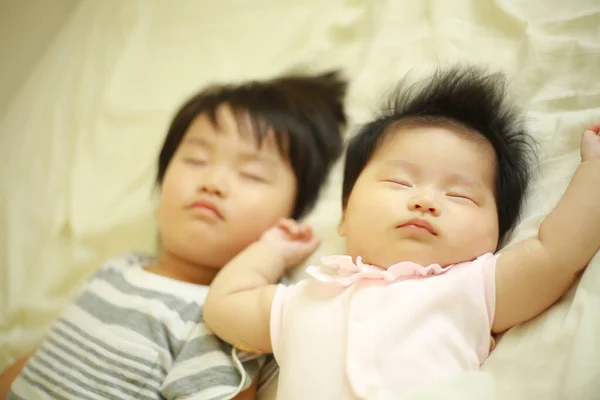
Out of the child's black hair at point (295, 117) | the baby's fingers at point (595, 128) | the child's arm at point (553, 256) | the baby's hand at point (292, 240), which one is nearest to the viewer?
the child's arm at point (553, 256)

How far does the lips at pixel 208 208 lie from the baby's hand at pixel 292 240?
94 millimetres

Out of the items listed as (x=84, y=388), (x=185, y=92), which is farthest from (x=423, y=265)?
(x=185, y=92)

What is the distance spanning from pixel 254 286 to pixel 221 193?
0.21 metres

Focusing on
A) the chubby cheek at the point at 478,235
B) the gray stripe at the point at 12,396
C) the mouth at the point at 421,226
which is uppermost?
the mouth at the point at 421,226

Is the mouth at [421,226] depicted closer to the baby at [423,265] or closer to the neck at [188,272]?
the baby at [423,265]

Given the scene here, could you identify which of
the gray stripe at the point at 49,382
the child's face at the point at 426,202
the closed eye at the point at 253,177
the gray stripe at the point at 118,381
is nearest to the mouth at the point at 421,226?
the child's face at the point at 426,202

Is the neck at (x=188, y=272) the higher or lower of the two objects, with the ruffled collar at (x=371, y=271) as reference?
→ lower

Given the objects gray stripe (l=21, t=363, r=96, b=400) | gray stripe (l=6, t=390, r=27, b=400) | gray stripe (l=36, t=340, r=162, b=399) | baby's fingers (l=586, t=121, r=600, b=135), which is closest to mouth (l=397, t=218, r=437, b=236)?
baby's fingers (l=586, t=121, r=600, b=135)

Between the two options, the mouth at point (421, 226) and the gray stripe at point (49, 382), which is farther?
the gray stripe at point (49, 382)

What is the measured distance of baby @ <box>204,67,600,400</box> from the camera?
0.71 metres

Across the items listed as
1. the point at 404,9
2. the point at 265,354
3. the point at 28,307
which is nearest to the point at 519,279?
the point at 265,354

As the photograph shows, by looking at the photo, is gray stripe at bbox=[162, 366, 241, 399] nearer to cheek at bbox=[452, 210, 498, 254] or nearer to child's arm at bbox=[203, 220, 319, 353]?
child's arm at bbox=[203, 220, 319, 353]

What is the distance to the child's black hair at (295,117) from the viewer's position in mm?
1148

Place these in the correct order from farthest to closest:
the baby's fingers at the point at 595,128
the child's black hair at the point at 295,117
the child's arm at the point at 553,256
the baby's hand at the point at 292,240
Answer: the child's black hair at the point at 295,117, the baby's hand at the point at 292,240, the baby's fingers at the point at 595,128, the child's arm at the point at 553,256
